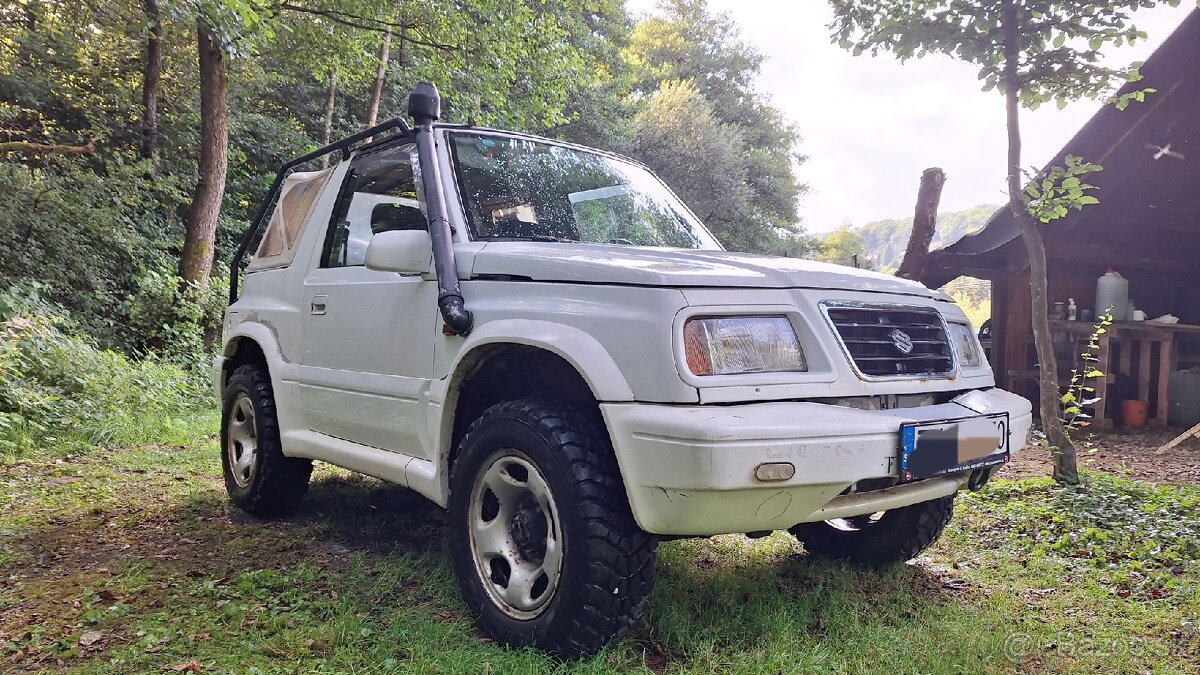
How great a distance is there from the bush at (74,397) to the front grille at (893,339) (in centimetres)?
598

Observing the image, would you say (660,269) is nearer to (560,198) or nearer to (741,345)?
(741,345)

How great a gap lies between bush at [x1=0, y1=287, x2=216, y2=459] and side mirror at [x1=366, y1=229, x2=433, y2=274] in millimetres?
4622

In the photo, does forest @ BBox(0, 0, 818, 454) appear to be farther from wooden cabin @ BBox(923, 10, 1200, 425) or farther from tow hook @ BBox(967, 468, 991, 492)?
wooden cabin @ BBox(923, 10, 1200, 425)

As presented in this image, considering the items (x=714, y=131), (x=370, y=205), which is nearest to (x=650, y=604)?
(x=370, y=205)

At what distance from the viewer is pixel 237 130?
559 inches

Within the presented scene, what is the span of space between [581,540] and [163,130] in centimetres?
1376

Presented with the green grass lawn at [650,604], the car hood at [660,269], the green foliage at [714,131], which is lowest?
the green grass lawn at [650,604]

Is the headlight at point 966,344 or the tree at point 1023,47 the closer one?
the headlight at point 966,344

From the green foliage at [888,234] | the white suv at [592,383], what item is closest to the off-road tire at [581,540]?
the white suv at [592,383]

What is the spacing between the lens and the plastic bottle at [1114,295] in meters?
9.76

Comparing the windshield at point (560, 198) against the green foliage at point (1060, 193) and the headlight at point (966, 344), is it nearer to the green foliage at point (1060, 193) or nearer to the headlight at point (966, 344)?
the headlight at point (966, 344)

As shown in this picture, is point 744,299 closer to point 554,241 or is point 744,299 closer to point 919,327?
point 919,327

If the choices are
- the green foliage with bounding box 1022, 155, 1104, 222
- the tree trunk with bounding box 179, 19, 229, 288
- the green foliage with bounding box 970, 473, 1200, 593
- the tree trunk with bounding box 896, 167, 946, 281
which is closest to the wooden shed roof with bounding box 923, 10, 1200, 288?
the tree trunk with bounding box 896, 167, 946, 281

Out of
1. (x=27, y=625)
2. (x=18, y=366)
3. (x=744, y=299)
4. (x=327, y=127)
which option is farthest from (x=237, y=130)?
(x=744, y=299)
